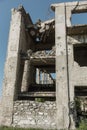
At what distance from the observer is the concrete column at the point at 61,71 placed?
12.7m

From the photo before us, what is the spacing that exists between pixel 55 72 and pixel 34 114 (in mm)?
3339

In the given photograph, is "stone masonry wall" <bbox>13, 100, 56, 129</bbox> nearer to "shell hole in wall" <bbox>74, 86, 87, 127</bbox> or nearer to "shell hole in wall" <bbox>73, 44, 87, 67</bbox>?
"shell hole in wall" <bbox>74, 86, 87, 127</bbox>

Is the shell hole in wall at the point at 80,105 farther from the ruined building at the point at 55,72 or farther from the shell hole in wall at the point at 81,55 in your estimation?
the shell hole in wall at the point at 81,55

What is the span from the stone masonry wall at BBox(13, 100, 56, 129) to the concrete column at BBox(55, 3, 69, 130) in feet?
1.44

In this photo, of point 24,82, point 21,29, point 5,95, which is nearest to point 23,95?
point 5,95

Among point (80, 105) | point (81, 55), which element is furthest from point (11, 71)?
point (81, 55)

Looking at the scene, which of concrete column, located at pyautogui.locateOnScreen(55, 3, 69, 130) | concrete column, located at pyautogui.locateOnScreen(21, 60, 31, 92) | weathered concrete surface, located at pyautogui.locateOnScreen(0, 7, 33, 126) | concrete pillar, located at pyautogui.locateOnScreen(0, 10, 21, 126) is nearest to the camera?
concrete column, located at pyautogui.locateOnScreen(55, 3, 69, 130)

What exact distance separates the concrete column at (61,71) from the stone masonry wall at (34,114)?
44 centimetres

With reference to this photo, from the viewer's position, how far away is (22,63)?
52.5 ft

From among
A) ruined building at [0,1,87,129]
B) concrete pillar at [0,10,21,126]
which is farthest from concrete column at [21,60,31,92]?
concrete pillar at [0,10,21,126]

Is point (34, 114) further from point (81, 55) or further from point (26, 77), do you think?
point (81, 55)

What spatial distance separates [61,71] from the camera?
544 inches

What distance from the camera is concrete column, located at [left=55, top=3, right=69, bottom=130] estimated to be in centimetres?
1266

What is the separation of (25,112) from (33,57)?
379cm
